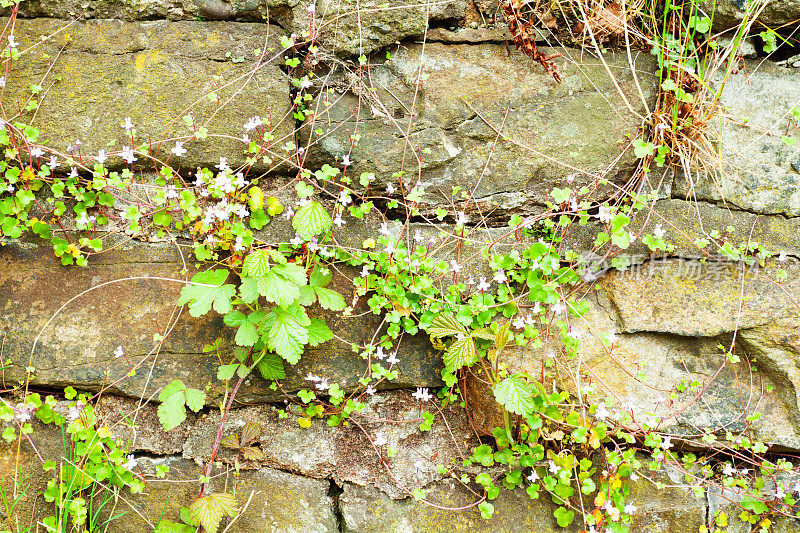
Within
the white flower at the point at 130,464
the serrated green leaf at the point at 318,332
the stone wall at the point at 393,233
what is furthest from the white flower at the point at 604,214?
the white flower at the point at 130,464

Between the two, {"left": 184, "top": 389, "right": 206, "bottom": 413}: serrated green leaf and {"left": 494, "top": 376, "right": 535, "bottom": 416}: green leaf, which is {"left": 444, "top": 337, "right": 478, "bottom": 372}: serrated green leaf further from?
{"left": 184, "top": 389, "right": 206, "bottom": 413}: serrated green leaf

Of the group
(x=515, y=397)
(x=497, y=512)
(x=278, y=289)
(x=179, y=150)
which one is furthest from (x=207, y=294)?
(x=497, y=512)

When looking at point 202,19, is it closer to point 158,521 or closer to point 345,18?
point 345,18

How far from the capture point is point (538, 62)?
2445 mm

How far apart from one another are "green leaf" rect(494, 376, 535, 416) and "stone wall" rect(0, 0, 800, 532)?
0.16m

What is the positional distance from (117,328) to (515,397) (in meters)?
1.69

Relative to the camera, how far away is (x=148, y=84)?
2318mm

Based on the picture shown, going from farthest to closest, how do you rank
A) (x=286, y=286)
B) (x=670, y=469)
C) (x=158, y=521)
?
(x=670, y=469) < (x=158, y=521) < (x=286, y=286)

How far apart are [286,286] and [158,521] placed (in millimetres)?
1127

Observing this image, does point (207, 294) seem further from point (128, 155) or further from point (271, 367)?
point (128, 155)

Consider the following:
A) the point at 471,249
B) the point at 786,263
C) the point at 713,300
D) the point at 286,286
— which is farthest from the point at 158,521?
the point at 786,263

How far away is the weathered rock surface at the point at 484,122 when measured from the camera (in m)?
2.39

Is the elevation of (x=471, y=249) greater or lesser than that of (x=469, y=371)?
greater

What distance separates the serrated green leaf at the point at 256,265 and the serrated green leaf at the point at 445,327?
717mm
